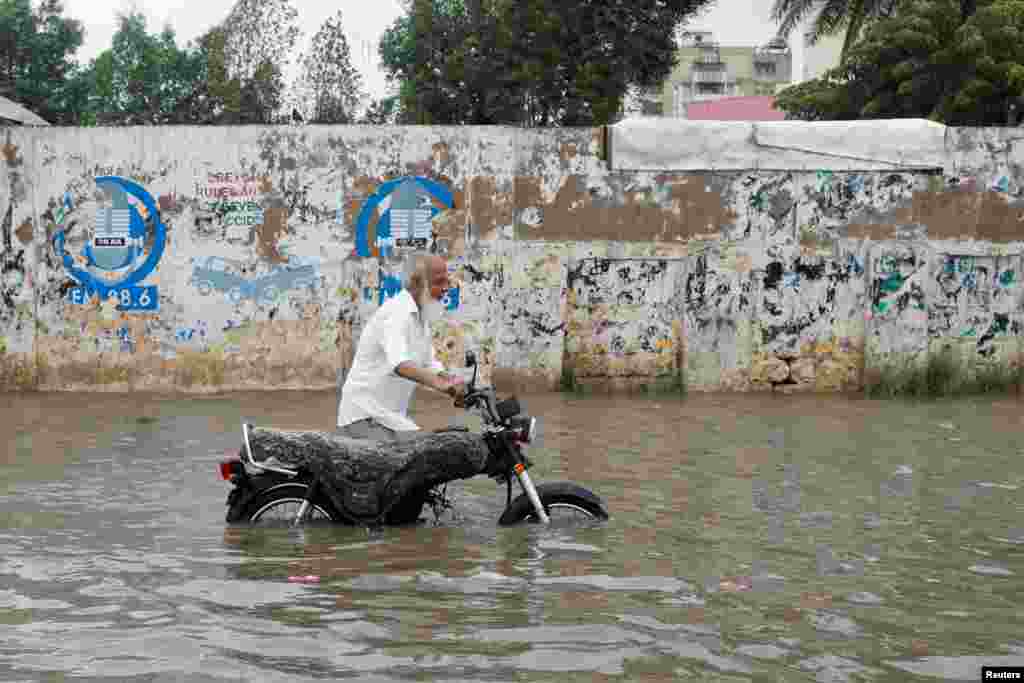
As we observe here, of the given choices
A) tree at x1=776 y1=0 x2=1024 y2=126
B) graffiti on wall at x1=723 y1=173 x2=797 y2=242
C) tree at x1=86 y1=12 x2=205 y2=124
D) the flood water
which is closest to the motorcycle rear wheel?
the flood water

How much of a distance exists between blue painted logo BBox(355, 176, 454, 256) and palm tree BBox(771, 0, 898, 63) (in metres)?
25.5

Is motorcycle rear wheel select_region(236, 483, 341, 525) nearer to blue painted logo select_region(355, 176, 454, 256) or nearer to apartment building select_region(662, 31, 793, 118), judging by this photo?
blue painted logo select_region(355, 176, 454, 256)

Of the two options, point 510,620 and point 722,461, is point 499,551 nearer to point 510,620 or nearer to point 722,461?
point 510,620

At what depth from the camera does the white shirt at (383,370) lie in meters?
7.66

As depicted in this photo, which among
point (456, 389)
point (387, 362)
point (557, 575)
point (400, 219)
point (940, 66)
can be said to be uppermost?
point (940, 66)

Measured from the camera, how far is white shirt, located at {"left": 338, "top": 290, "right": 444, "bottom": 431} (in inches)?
301

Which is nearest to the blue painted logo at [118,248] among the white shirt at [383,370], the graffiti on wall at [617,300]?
the graffiti on wall at [617,300]

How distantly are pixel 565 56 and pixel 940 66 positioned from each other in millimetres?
10487

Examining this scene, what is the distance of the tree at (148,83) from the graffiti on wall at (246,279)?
5049 centimetres

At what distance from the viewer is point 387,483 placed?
24.8ft

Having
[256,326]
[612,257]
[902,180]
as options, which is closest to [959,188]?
[902,180]

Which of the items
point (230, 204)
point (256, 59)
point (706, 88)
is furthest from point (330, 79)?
point (706, 88)

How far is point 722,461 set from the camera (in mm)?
Answer: 10773

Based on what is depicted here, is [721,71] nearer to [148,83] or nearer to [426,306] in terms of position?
[148,83]
